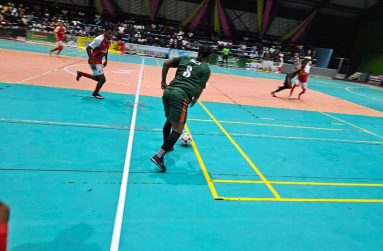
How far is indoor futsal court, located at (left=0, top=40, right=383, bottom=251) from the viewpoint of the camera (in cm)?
370

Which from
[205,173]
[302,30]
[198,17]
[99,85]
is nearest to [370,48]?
[302,30]

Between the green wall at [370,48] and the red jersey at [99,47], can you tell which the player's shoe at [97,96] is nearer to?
the red jersey at [99,47]

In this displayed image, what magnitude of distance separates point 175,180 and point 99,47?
575 cm

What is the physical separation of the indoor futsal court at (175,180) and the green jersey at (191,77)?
1.41m

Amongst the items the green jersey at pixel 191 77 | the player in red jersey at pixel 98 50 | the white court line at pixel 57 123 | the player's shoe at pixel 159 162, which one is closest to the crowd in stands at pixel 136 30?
the player in red jersey at pixel 98 50

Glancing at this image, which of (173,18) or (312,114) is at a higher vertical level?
(173,18)

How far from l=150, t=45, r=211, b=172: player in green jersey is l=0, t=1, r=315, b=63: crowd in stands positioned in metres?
25.6

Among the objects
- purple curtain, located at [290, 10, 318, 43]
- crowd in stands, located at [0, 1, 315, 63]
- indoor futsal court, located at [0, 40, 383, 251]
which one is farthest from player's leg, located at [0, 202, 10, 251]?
purple curtain, located at [290, 10, 318, 43]

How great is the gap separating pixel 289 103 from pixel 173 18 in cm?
2649

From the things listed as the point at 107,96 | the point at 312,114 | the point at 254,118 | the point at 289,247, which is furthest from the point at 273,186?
the point at 312,114

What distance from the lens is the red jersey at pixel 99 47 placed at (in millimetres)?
9070

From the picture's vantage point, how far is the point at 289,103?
1407cm

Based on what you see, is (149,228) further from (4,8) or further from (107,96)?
(4,8)

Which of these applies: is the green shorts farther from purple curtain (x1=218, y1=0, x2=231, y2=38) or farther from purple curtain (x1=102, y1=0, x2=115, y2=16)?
purple curtain (x1=218, y1=0, x2=231, y2=38)
